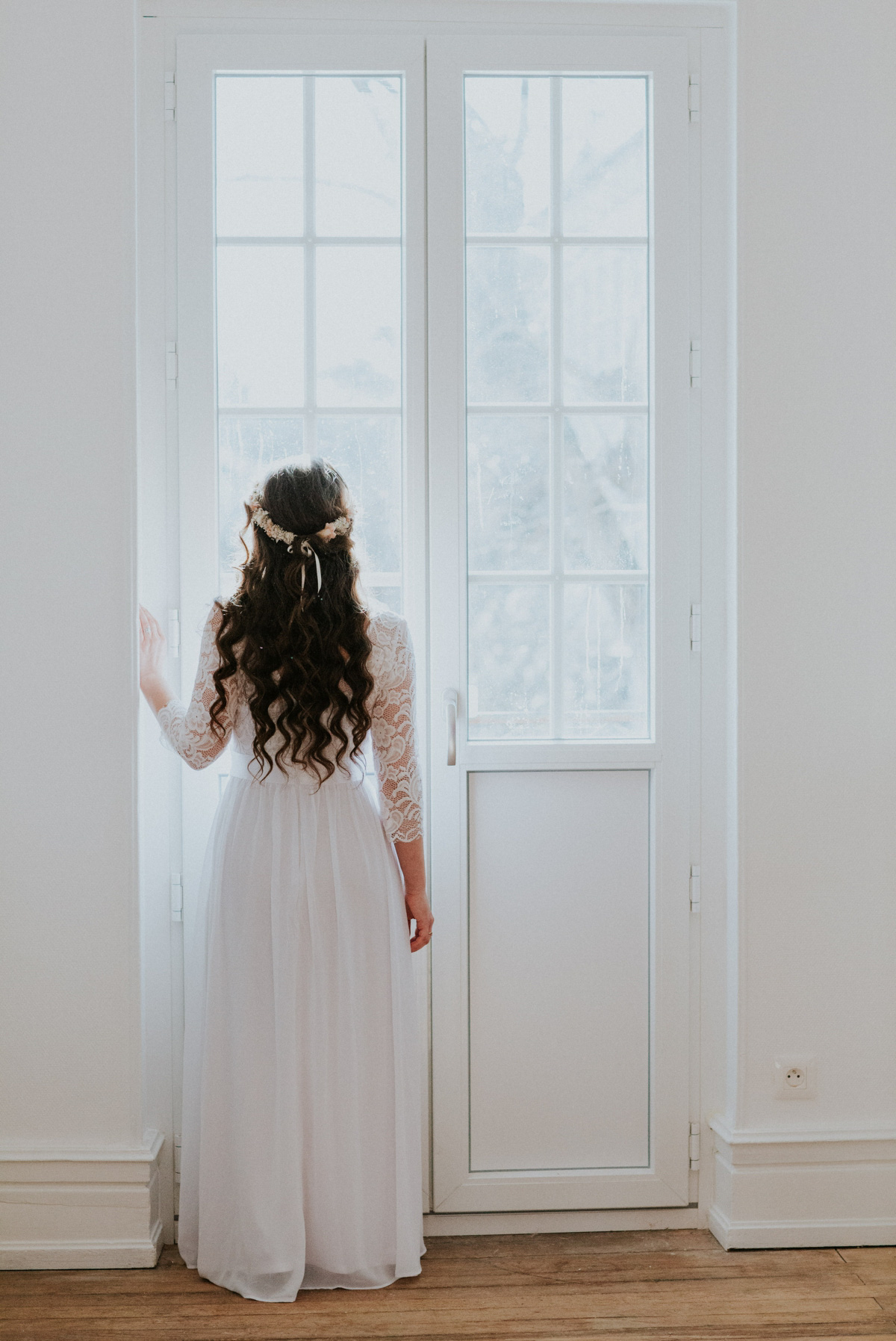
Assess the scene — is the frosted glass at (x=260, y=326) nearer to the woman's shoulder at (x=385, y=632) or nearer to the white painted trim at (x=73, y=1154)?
the woman's shoulder at (x=385, y=632)

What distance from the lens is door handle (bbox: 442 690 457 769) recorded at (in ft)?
7.36

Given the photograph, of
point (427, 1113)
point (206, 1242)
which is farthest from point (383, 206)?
point (206, 1242)

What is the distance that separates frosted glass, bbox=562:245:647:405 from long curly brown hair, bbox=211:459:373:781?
0.68 metres

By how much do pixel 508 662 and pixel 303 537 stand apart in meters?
0.59

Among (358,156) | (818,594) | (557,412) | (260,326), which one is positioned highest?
(358,156)

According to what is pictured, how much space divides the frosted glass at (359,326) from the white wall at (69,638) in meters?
0.41

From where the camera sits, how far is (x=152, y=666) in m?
2.17

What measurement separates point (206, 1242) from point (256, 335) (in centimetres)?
189

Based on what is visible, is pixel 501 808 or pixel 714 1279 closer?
pixel 714 1279

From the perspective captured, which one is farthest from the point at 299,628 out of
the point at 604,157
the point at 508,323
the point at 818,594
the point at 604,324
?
the point at 604,157

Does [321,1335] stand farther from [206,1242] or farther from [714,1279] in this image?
[714,1279]

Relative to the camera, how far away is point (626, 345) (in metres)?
2.29

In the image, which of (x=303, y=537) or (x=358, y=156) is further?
(x=358, y=156)

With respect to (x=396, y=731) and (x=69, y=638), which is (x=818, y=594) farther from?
(x=69, y=638)
